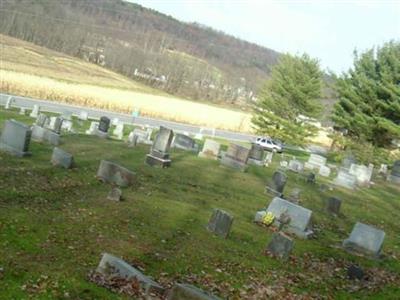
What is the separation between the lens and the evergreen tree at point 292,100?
47.3 metres

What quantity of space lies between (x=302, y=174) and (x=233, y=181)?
757 centimetres

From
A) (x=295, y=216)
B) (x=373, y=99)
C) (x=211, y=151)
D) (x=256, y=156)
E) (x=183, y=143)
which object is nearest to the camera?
(x=295, y=216)

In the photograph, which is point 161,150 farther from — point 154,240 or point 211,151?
point 154,240

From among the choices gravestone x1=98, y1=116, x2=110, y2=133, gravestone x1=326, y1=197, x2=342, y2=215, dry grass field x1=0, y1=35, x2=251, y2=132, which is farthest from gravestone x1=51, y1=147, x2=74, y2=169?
dry grass field x1=0, y1=35, x2=251, y2=132

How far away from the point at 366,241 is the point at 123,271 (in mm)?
8987

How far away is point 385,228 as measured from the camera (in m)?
20.2

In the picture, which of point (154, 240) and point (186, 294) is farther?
point (154, 240)

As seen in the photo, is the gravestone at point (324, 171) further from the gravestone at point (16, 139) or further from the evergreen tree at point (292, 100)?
the gravestone at point (16, 139)

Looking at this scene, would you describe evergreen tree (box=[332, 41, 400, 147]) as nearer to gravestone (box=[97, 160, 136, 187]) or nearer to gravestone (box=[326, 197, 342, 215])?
gravestone (box=[326, 197, 342, 215])

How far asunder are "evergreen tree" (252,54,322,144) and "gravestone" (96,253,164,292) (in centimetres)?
3944

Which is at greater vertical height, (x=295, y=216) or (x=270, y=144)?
(x=270, y=144)

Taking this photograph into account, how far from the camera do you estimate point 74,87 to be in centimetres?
6612

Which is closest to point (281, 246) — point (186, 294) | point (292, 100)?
point (186, 294)

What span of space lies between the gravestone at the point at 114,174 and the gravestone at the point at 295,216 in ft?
15.4
